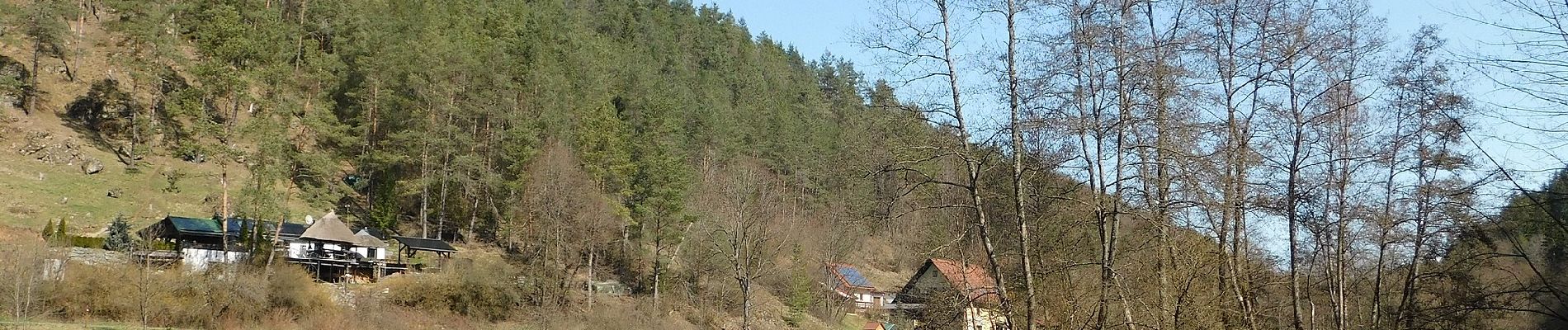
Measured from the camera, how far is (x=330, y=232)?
118 ft

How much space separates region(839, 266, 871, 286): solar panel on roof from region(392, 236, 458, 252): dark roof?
22.0 m

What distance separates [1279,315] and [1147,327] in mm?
3801

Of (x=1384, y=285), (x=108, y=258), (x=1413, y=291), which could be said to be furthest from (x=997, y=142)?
(x=108, y=258)

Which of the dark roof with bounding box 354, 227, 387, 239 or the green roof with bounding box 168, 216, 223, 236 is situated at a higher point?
the green roof with bounding box 168, 216, 223, 236

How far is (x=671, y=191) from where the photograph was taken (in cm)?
4225

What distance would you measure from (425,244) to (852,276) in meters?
24.7

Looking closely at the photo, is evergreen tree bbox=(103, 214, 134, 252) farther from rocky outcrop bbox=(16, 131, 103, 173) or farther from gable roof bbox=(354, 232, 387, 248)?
gable roof bbox=(354, 232, 387, 248)

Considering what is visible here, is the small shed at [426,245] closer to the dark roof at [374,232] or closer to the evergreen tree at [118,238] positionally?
the dark roof at [374,232]

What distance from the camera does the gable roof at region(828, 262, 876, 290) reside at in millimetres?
51250

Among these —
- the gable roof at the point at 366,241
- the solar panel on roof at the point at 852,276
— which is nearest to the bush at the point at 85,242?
the gable roof at the point at 366,241

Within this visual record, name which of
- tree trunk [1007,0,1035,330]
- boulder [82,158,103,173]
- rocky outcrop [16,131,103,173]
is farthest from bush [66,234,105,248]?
tree trunk [1007,0,1035,330]

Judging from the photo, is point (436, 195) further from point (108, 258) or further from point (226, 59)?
point (108, 258)

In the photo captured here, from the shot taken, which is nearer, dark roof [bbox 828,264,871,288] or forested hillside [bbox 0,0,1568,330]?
forested hillside [bbox 0,0,1568,330]

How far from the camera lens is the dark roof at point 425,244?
37.5 m
